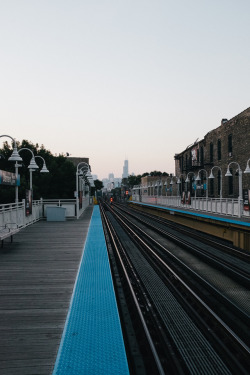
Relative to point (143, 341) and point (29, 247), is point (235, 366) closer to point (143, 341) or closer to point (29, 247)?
point (143, 341)

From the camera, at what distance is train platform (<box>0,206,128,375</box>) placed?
4.50 metres

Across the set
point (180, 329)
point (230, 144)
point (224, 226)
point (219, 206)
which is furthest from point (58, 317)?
point (230, 144)

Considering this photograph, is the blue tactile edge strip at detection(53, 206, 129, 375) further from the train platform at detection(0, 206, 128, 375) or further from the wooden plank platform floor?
the wooden plank platform floor

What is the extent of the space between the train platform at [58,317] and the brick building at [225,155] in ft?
65.9

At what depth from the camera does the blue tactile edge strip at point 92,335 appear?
4.38 m

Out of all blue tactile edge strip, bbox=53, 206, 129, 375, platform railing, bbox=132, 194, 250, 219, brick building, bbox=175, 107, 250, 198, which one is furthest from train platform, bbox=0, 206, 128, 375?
brick building, bbox=175, 107, 250, 198

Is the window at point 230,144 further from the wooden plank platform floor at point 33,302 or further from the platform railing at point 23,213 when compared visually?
the wooden plank platform floor at point 33,302

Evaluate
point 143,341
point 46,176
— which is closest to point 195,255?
point 143,341

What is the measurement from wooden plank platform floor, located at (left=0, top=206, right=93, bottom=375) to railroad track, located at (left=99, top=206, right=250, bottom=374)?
67.2 inches

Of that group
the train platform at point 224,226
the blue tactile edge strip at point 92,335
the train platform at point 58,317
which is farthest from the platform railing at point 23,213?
the train platform at point 224,226

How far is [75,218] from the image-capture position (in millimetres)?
30125

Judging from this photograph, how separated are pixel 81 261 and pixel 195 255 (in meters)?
6.60

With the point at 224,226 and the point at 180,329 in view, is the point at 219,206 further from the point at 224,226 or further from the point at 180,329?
the point at 180,329

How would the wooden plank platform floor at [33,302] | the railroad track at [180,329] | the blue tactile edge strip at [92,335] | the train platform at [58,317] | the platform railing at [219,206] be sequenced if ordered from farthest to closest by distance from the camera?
the platform railing at [219,206] → the railroad track at [180,329] → the wooden plank platform floor at [33,302] → the train platform at [58,317] → the blue tactile edge strip at [92,335]
